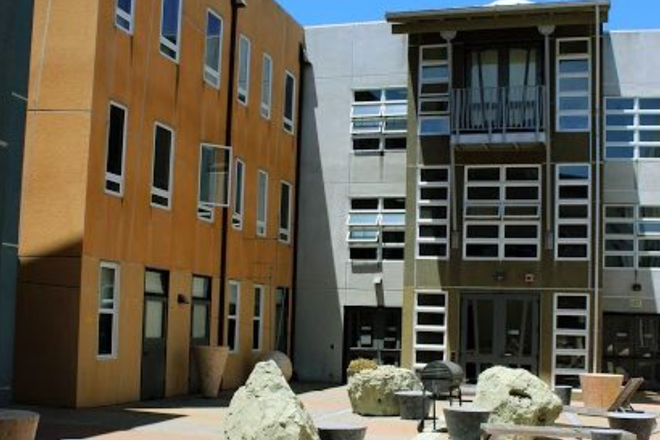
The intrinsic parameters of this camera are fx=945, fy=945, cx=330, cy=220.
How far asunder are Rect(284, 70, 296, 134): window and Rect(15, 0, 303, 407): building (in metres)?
1.07

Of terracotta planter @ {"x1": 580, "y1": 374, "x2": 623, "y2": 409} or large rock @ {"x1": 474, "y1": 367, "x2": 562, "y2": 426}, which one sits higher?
large rock @ {"x1": 474, "y1": 367, "x2": 562, "y2": 426}

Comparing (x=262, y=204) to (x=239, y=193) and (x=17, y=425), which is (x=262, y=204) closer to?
(x=239, y=193)

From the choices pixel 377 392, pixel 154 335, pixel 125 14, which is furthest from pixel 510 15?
pixel 154 335

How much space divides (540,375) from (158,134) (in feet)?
36.7

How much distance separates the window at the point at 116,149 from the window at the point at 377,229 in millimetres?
10012

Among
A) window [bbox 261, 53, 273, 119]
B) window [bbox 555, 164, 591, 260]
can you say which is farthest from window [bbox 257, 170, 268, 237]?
window [bbox 555, 164, 591, 260]

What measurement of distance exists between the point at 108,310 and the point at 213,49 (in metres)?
7.15

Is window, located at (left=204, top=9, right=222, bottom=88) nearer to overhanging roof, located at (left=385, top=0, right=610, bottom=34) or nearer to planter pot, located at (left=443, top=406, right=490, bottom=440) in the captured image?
overhanging roof, located at (left=385, top=0, right=610, bottom=34)

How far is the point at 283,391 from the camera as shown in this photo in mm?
10078

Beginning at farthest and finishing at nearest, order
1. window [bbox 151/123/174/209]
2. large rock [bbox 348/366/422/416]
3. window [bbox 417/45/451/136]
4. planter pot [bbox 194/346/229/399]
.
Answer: window [bbox 417/45/451/136]
planter pot [bbox 194/346/229/399]
window [bbox 151/123/174/209]
large rock [bbox 348/366/422/416]

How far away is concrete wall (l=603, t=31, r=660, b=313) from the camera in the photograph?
24.3m

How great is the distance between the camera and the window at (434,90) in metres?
24.8

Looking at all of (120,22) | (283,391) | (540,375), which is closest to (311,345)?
(540,375)

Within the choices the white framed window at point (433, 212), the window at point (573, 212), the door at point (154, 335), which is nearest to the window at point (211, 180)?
the door at point (154, 335)
